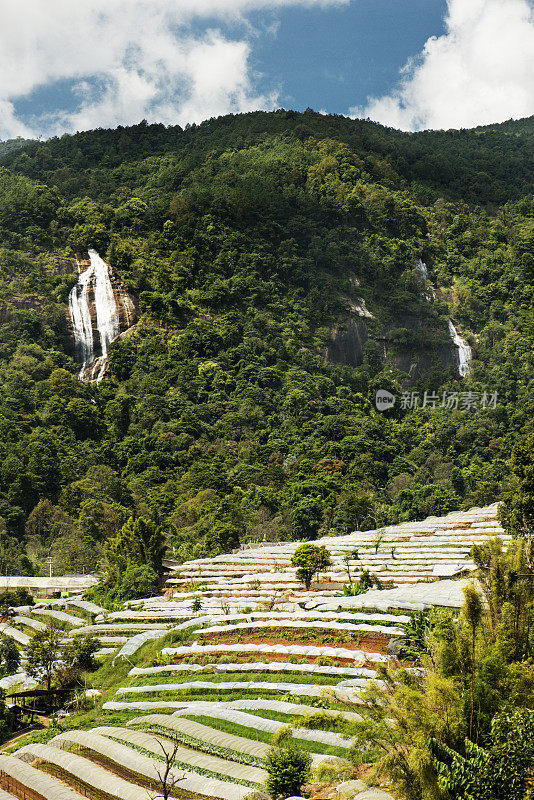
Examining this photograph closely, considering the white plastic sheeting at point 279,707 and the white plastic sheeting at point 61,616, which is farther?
the white plastic sheeting at point 61,616

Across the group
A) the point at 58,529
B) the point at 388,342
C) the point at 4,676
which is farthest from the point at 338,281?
the point at 4,676

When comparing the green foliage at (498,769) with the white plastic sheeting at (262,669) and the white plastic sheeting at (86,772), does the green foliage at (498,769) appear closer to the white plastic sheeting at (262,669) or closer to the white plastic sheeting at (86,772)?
the white plastic sheeting at (86,772)

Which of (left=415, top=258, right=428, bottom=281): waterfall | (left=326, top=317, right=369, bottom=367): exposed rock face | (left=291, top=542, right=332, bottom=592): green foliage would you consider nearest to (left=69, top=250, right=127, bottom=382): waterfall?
(left=326, top=317, right=369, bottom=367): exposed rock face

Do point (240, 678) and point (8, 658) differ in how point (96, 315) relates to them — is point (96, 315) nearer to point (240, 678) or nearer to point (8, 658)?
point (8, 658)

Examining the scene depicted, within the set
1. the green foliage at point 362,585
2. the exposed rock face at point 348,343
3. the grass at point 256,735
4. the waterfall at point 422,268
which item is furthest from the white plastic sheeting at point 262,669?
the waterfall at point 422,268

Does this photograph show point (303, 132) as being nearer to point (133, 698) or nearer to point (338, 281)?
point (338, 281)

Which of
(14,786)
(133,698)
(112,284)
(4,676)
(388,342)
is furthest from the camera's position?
(388,342)
